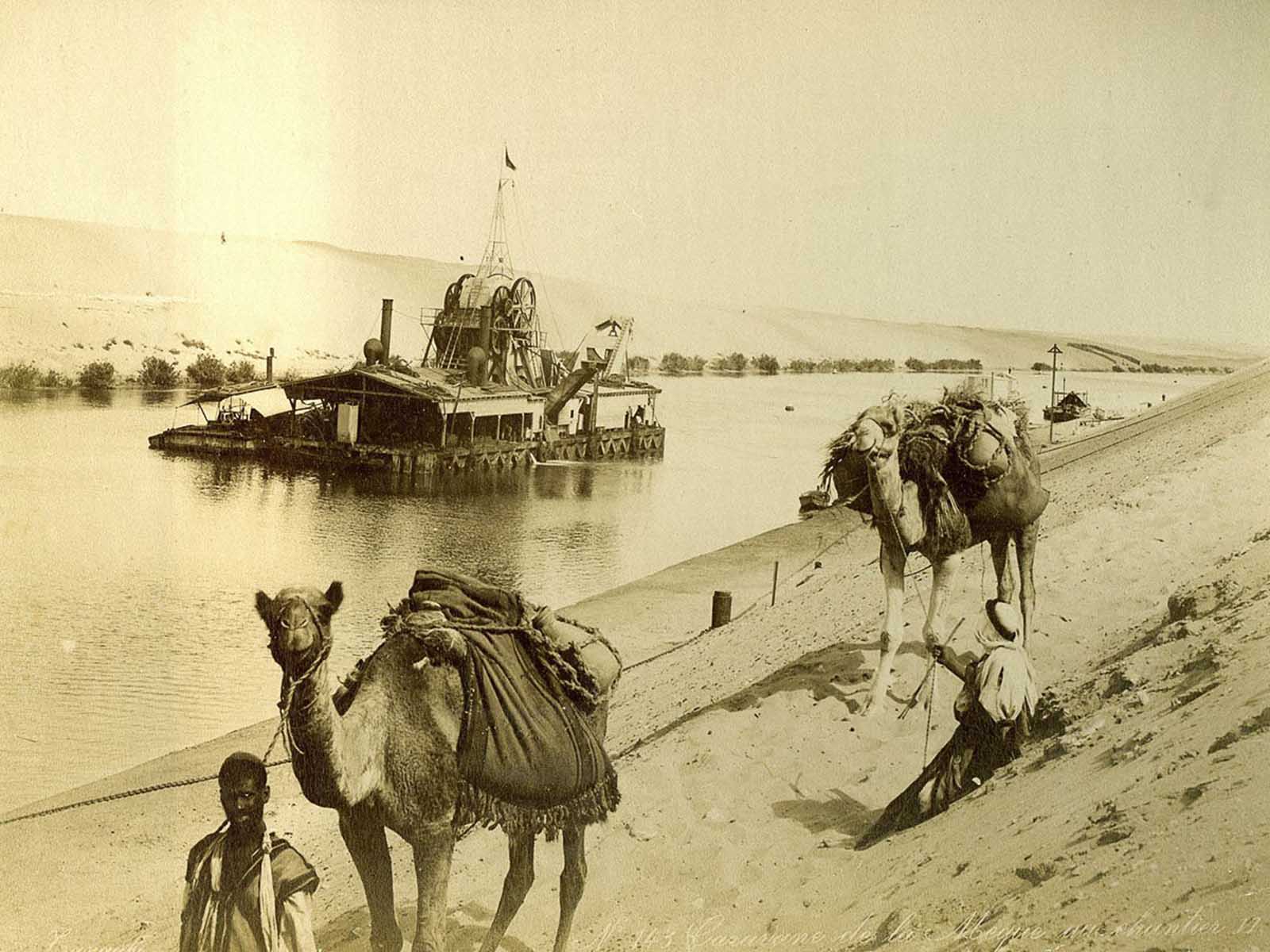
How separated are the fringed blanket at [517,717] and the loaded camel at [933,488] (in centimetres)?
156

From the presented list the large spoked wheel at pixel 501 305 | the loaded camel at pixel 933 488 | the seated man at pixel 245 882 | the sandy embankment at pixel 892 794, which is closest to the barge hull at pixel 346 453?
the large spoked wheel at pixel 501 305

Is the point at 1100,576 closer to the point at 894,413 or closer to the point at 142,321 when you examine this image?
the point at 894,413

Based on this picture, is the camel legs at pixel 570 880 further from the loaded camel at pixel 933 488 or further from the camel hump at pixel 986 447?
the camel hump at pixel 986 447

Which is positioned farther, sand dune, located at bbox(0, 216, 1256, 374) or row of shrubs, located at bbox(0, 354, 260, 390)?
row of shrubs, located at bbox(0, 354, 260, 390)

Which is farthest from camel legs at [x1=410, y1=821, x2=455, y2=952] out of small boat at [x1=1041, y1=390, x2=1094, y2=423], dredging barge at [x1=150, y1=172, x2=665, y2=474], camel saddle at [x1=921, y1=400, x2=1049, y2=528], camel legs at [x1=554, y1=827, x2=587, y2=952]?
small boat at [x1=1041, y1=390, x2=1094, y2=423]

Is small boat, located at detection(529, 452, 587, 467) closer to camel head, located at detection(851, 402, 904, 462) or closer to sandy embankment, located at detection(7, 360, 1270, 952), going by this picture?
sandy embankment, located at detection(7, 360, 1270, 952)

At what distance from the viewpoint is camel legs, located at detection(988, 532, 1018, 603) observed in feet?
18.1

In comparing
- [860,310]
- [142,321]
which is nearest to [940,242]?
[860,310]

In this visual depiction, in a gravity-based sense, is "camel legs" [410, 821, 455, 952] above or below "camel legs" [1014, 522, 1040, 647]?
below

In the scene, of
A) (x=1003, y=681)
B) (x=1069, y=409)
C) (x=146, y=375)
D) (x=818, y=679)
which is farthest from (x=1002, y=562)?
(x=146, y=375)

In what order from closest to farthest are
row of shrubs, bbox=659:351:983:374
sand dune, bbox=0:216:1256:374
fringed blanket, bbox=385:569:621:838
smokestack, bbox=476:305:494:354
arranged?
fringed blanket, bbox=385:569:621:838, sand dune, bbox=0:216:1256:374, smokestack, bbox=476:305:494:354, row of shrubs, bbox=659:351:983:374

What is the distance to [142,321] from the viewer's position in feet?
20.0

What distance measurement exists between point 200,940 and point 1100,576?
454 cm

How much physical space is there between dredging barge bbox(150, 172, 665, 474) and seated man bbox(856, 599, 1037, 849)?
271 centimetres
